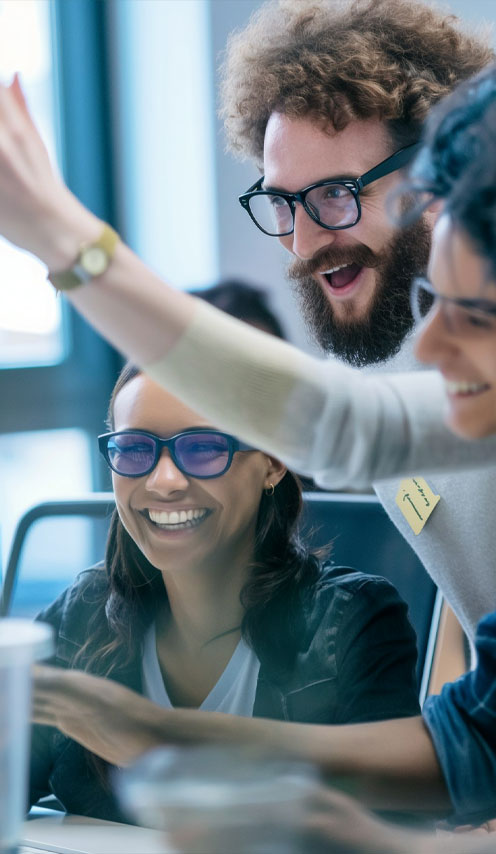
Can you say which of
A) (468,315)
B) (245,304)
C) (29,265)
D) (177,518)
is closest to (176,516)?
(177,518)

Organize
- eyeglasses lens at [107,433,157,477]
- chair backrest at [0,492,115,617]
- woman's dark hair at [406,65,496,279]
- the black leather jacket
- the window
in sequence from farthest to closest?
the window < chair backrest at [0,492,115,617] < eyeglasses lens at [107,433,157,477] < the black leather jacket < woman's dark hair at [406,65,496,279]

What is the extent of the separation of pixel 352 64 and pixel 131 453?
0.57 metres

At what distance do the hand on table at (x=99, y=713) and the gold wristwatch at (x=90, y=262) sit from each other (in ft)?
0.86

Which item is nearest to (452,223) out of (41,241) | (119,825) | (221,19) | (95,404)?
(41,241)

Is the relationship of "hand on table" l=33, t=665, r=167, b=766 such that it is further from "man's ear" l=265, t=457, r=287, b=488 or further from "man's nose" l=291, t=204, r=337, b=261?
"man's nose" l=291, t=204, r=337, b=261

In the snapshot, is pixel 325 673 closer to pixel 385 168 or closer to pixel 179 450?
pixel 179 450

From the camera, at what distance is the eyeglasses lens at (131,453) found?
36.2 inches

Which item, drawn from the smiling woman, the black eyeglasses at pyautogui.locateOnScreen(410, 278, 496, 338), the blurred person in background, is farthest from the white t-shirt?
the black eyeglasses at pyautogui.locateOnScreen(410, 278, 496, 338)

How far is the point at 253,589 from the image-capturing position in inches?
37.7

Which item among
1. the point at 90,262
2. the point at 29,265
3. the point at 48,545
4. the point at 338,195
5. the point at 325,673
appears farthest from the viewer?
the point at 29,265

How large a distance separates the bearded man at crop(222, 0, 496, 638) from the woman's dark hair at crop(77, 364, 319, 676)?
0.15 meters

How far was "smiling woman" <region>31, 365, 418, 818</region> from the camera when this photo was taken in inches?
33.8

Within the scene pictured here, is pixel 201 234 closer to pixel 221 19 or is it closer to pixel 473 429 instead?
pixel 221 19

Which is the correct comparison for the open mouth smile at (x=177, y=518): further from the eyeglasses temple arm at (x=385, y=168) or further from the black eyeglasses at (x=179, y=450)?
the eyeglasses temple arm at (x=385, y=168)
